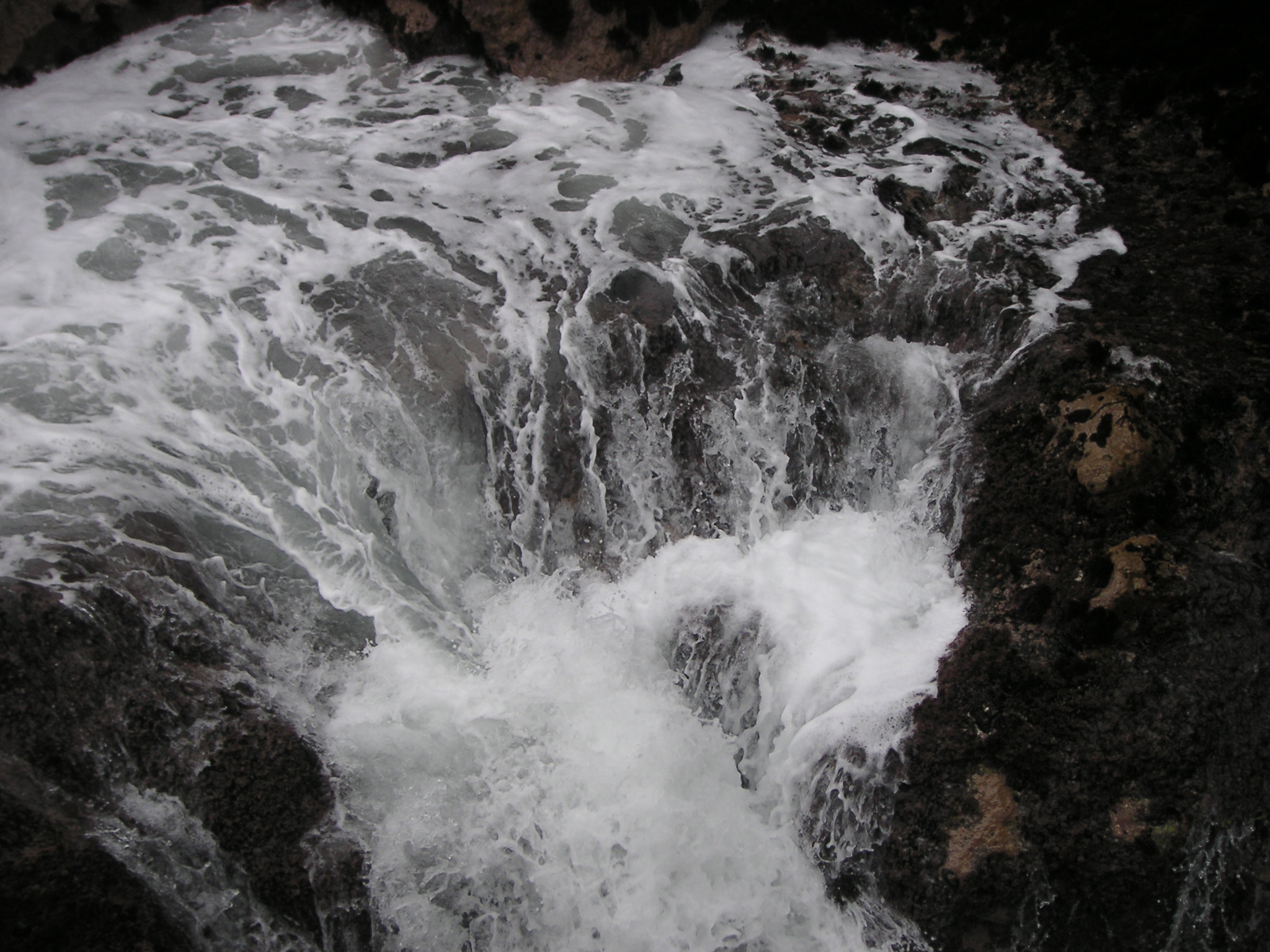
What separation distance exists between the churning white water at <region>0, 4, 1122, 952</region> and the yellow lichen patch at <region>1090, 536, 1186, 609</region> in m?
1.20

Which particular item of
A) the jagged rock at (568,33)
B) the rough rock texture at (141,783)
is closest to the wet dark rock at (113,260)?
the rough rock texture at (141,783)

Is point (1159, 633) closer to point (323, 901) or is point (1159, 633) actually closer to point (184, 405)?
point (323, 901)

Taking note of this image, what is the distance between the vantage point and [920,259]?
9.47 m

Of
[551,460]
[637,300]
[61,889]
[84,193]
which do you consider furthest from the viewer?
[84,193]

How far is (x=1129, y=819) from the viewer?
574 cm

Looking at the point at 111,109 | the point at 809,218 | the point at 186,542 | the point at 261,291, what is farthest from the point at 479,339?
the point at 111,109

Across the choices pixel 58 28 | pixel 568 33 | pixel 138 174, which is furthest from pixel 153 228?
pixel 568 33

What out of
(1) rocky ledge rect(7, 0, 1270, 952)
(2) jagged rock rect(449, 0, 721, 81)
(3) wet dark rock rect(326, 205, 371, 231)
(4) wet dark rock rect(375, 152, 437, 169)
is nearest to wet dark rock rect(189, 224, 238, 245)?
(3) wet dark rock rect(326, 205, 371, 231)

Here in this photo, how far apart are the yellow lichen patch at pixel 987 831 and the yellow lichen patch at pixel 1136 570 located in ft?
5.25

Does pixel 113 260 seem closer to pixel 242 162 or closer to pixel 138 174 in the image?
pixel 138 174

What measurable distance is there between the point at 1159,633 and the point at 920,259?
195 inches

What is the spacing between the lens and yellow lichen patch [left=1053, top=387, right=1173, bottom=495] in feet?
22.2

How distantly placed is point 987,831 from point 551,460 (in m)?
4.92

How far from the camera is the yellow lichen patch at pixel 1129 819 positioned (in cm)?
570
